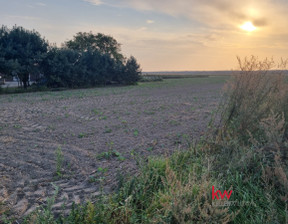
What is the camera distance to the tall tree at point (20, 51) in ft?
76.7

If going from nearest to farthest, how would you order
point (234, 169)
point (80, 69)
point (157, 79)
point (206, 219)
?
1. point (206, 219)
2. point (234, 169)
3. point (80, 69)
4. point (157, 79)

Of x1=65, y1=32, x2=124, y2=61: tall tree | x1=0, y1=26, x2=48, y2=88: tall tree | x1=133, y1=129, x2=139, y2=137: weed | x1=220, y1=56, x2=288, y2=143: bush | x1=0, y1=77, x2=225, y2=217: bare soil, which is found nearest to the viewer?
x1=0, y1=77, x2=225, y2=217: bare soil

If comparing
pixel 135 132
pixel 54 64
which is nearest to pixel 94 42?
pixel 54 64

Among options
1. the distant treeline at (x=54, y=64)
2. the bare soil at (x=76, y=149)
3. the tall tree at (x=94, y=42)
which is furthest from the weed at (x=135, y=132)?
the tall tree at (x=94, y=42)

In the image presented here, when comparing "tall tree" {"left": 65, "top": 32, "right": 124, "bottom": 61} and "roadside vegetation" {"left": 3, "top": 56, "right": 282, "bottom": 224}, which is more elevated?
"tall tree" {"left": 65, "top": 32, "right": 124, "bottom": 61}

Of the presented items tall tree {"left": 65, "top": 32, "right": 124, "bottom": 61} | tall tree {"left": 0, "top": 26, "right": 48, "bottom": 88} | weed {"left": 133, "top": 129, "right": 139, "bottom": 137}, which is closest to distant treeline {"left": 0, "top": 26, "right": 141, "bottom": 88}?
tall tree {"left": 0, "top": 26, "right": 48, "bottom": 88}

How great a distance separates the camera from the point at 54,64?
Result: 2745cm

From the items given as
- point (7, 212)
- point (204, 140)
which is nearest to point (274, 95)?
point (204, 140)

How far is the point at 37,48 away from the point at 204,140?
25376 millimetres

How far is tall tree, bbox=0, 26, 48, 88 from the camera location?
23391mm

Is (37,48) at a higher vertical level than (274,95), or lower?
higher

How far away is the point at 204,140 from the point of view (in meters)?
5.61

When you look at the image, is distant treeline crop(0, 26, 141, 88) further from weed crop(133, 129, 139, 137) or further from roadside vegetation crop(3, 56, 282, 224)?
roadside vegetation crop(3, 56, 282, 224)

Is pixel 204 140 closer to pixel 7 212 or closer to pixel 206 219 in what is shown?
pixel 206 219
